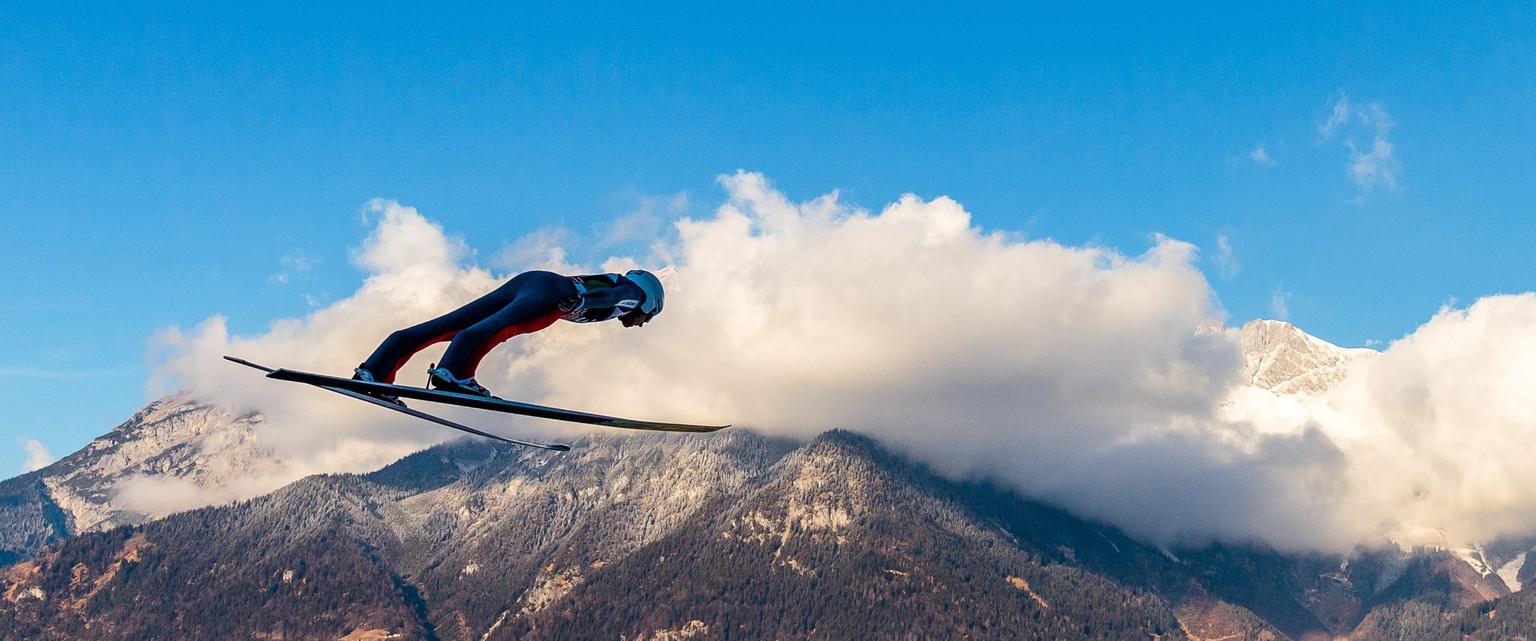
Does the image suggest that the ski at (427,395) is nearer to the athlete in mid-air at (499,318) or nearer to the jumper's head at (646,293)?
the athlete in mid-air at (499,318)

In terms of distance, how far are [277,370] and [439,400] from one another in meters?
2.26

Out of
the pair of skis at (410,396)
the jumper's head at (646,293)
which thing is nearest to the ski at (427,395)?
the pair of skis at (410,396)

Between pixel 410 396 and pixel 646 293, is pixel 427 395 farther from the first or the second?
pixel 646 293

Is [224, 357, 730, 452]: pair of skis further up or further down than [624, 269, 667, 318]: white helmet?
further down

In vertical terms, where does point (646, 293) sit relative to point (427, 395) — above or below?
above

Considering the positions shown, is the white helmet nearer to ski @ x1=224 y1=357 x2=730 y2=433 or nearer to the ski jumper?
the ski jumper

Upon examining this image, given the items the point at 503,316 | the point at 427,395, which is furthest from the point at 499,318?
the point at 427,395

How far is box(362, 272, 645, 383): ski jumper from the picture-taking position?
19.3 metres

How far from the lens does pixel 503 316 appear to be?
1945 centimetres

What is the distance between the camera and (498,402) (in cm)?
1806

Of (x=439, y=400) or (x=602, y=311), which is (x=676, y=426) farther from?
(x=439, y=400)

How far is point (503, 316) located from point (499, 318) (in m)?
0.07

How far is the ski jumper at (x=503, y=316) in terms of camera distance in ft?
63.3

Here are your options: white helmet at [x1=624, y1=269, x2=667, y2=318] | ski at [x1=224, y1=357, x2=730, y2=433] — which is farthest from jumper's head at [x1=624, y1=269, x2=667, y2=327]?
ski at [x1=224, y1=357, x2=730, y2=433]
